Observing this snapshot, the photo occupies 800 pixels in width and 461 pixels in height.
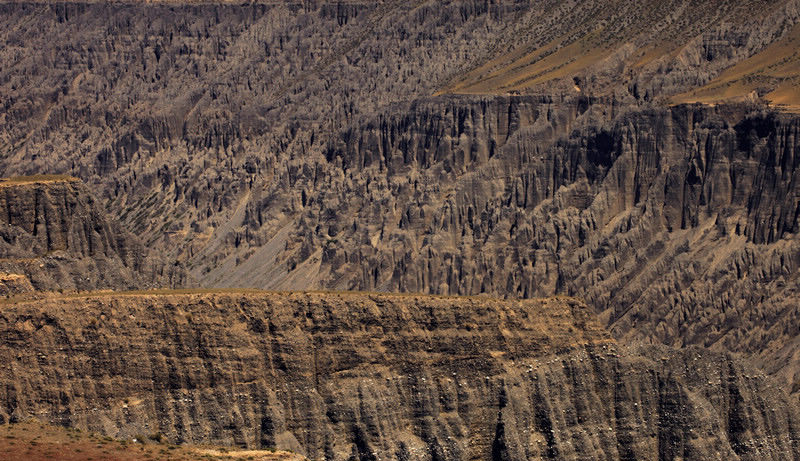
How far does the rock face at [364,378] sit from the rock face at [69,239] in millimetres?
22294

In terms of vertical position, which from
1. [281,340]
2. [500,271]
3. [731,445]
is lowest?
[500,271]

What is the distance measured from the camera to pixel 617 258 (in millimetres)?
175625

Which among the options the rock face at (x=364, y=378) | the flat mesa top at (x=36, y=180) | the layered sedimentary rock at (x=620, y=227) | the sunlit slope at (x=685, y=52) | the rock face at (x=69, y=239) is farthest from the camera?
the sunlit slope at (x=685, y=52)

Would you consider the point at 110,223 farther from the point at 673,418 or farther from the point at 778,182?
the point at 778,182

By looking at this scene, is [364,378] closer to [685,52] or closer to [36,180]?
[36,180]

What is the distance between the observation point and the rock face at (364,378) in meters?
84.6

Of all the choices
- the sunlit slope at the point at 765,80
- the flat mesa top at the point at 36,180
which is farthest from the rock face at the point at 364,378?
the sunlit slope at the point at 765,80

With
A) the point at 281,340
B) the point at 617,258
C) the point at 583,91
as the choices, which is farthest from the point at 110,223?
the point at 583,91

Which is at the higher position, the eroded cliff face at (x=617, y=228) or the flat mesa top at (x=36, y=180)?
the flat mesa top at (x=36, y=180)

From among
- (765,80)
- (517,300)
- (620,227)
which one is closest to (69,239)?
(517,300)

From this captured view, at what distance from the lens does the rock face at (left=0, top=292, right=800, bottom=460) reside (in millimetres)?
84562

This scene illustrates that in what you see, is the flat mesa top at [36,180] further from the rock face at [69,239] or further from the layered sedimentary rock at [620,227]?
the layered sedimentary rock at [620,227]

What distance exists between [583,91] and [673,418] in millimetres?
102961

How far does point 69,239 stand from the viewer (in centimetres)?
11638
